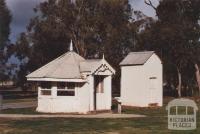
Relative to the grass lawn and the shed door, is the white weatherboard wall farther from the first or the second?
the shed door

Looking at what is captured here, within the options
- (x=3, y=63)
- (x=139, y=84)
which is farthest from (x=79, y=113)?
(x=3, y=63)

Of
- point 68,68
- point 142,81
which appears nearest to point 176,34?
point 142,81

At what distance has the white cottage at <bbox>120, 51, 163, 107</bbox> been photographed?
4578 cm

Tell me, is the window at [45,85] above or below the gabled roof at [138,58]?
below

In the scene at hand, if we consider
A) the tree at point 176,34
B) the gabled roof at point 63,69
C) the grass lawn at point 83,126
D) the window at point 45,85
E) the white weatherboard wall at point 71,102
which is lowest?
the grass lawn at point 83,126

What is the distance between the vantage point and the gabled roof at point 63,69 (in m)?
36.4

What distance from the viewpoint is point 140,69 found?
4597 centimetres

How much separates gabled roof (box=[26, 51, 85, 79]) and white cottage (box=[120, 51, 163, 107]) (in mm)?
8742

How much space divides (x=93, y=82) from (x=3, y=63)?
45.5m

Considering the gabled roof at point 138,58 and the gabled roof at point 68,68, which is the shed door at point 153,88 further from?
the gabled roof at point 68,68

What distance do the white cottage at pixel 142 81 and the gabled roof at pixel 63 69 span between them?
8.74m

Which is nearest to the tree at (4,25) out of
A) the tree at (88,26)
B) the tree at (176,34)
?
the tree at (88,26)

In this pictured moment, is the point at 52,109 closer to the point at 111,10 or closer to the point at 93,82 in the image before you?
the point at 93,82

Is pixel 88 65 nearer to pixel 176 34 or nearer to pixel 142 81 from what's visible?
pixel 142 81
